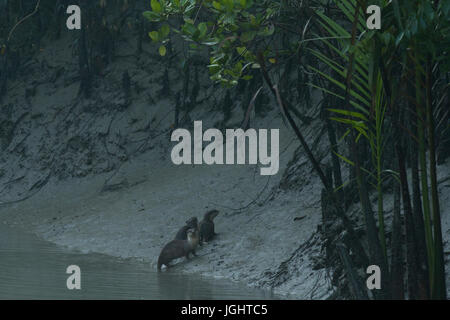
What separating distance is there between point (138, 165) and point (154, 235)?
457 centimetres

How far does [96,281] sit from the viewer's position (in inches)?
305

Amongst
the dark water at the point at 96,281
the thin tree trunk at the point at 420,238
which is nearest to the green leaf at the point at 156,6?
the thin tree trunk at the point at 420,238

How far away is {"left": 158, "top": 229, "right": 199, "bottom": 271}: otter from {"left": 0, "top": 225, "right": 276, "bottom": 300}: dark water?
0.55 feet

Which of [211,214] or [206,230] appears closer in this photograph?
[206,230]

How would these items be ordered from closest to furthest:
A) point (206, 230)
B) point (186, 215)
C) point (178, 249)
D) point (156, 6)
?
1. point (156, 6)
2. point (178, 249)
3. point (206, 230)
4. point (186, 215)

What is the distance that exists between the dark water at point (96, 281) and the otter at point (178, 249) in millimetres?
168

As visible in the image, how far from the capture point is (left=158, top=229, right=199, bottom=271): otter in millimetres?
8945

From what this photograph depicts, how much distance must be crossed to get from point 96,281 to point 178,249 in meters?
1.48

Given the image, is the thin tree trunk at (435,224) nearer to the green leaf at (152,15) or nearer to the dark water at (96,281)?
the green leaf at (152,15)

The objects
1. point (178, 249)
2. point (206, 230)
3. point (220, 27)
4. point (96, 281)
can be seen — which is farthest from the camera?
point (206, 230)

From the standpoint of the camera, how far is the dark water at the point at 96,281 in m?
6.99

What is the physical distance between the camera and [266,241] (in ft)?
30.3

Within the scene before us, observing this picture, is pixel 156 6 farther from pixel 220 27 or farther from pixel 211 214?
pixel 211 214

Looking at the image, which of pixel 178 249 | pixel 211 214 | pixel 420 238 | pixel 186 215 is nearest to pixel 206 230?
pixel 211 214
